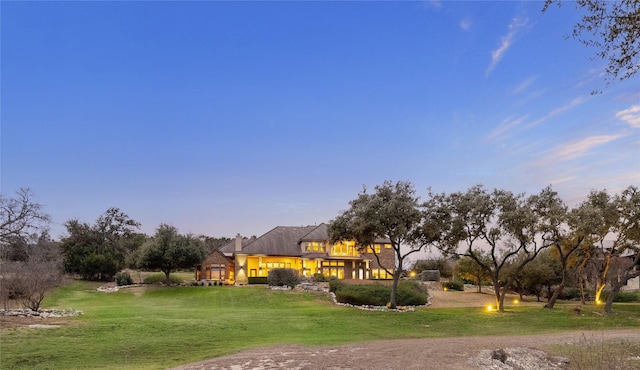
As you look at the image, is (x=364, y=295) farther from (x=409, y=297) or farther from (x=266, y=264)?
(x=266, y=264)

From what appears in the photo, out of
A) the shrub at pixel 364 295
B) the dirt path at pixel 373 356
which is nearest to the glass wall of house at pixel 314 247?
the shrub at pixel 364 295

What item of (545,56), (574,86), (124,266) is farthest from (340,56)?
(124,266)

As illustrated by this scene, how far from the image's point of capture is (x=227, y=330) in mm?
20297

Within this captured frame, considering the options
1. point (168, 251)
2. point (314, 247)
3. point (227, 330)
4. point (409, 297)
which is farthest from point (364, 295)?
point (168, 251)

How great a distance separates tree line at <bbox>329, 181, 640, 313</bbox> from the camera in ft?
94.0

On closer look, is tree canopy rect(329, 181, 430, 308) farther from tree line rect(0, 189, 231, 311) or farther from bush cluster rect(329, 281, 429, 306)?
tree line rect(0, 189, 231, 311)

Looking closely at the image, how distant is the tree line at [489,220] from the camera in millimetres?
28641

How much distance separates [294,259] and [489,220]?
30638 mm

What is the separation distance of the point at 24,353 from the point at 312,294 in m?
25.5

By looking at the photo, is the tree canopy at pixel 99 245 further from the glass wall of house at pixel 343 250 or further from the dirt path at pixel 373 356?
the dirt path at pixel 373 356

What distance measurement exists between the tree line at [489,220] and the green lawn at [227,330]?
4211 millimetres

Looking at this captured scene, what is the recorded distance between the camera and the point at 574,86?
701 inches

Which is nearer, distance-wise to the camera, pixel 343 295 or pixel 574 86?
pixel 574 86

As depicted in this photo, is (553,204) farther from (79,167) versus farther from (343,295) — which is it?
(79,167)
